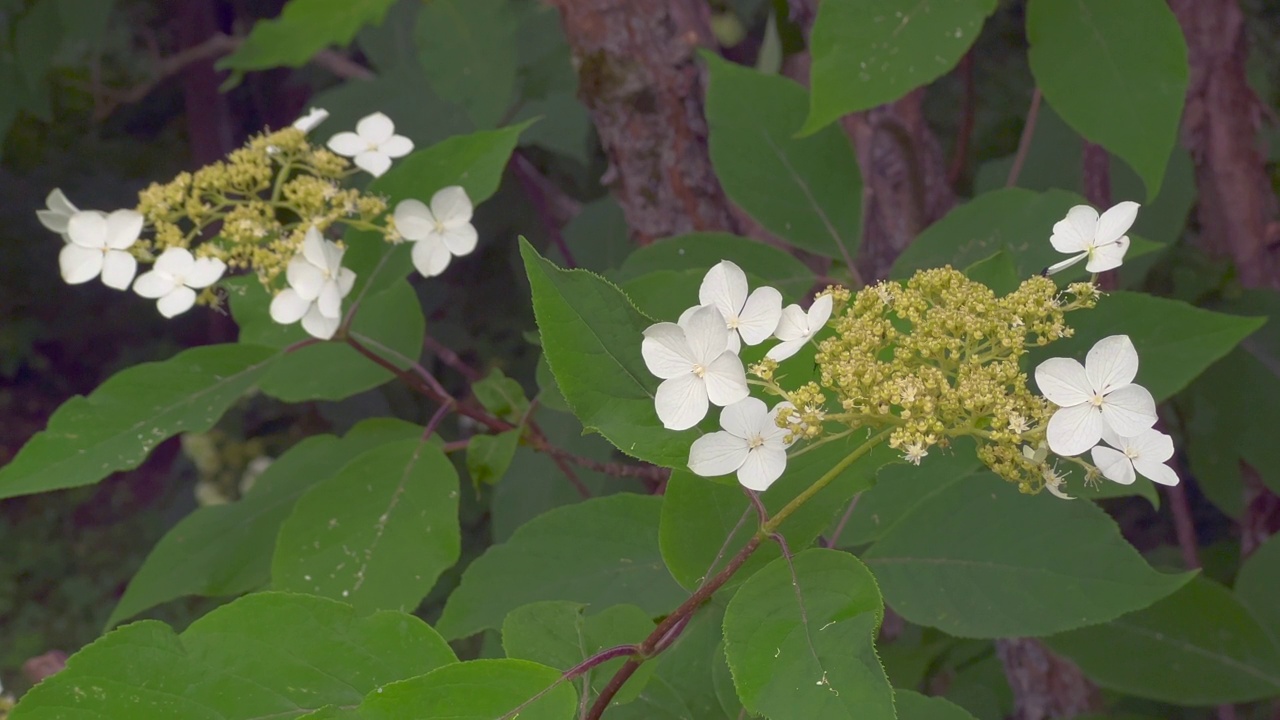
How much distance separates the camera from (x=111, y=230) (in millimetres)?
1224

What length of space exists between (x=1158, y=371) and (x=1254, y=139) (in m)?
0.79

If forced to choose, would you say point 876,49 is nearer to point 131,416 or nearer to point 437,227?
point 437,227

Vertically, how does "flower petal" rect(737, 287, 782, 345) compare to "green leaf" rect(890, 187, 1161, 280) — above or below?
above

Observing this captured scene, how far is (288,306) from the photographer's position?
1.15m

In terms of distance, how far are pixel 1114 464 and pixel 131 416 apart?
40.1 inches

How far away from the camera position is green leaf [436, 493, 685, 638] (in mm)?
1058

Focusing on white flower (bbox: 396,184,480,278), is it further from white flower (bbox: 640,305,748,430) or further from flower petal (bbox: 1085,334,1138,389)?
flower petal (bbox: 1085,334,1138,389)

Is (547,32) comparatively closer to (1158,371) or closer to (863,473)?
(1158,371)

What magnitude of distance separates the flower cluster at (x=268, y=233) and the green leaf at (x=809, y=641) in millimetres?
634

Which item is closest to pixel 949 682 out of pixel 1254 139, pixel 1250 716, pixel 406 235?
pixel 1250 716

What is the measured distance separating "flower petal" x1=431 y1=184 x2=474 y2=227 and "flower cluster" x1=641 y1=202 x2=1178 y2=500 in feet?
1.73

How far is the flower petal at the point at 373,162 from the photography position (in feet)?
4.24

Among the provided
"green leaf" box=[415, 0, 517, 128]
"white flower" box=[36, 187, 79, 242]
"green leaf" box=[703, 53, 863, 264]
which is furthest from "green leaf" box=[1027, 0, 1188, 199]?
"white flower" box=[36, 187, 79, 242]

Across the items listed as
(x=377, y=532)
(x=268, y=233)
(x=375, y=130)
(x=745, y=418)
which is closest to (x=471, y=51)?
(x=375, y=130)
